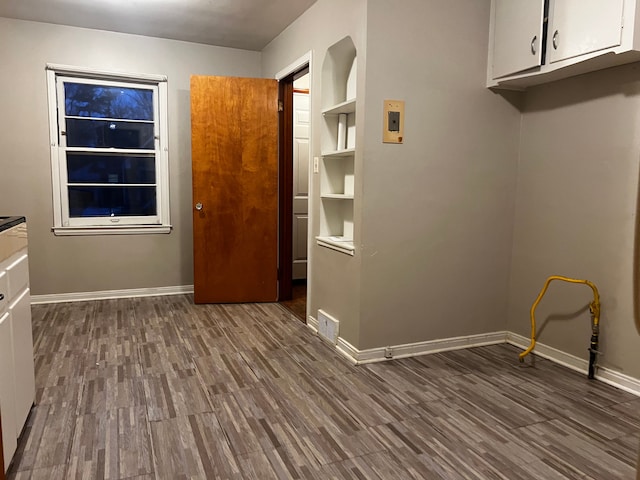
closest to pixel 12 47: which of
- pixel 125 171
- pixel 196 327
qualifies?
pixel 125 171

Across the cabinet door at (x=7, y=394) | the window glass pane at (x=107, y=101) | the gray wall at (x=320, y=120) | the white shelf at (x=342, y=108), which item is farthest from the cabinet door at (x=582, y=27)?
the window glass pane at (x=107, y=101)

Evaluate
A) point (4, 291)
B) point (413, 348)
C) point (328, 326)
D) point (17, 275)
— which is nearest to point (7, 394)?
point (4, 291)

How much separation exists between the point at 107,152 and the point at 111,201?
0.46 metres

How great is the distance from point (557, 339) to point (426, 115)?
163 centimetres

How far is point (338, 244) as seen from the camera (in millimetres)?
3117

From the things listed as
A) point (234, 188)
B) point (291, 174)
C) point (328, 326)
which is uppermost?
point (291, 174)

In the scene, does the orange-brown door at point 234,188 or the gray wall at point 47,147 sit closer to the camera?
the gray wall at point 47,147

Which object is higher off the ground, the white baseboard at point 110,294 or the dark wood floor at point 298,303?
the white baseboard at point 110,294

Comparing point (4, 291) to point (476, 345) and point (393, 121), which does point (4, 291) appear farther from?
point (476, 345)

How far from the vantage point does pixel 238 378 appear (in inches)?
106

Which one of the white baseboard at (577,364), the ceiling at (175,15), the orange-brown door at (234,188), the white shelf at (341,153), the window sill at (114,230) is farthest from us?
the window sill at (114,230)

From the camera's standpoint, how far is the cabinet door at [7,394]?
1684mm

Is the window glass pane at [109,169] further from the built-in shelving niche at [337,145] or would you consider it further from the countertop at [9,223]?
the countertop at [9,223]

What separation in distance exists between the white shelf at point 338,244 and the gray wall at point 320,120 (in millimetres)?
41
